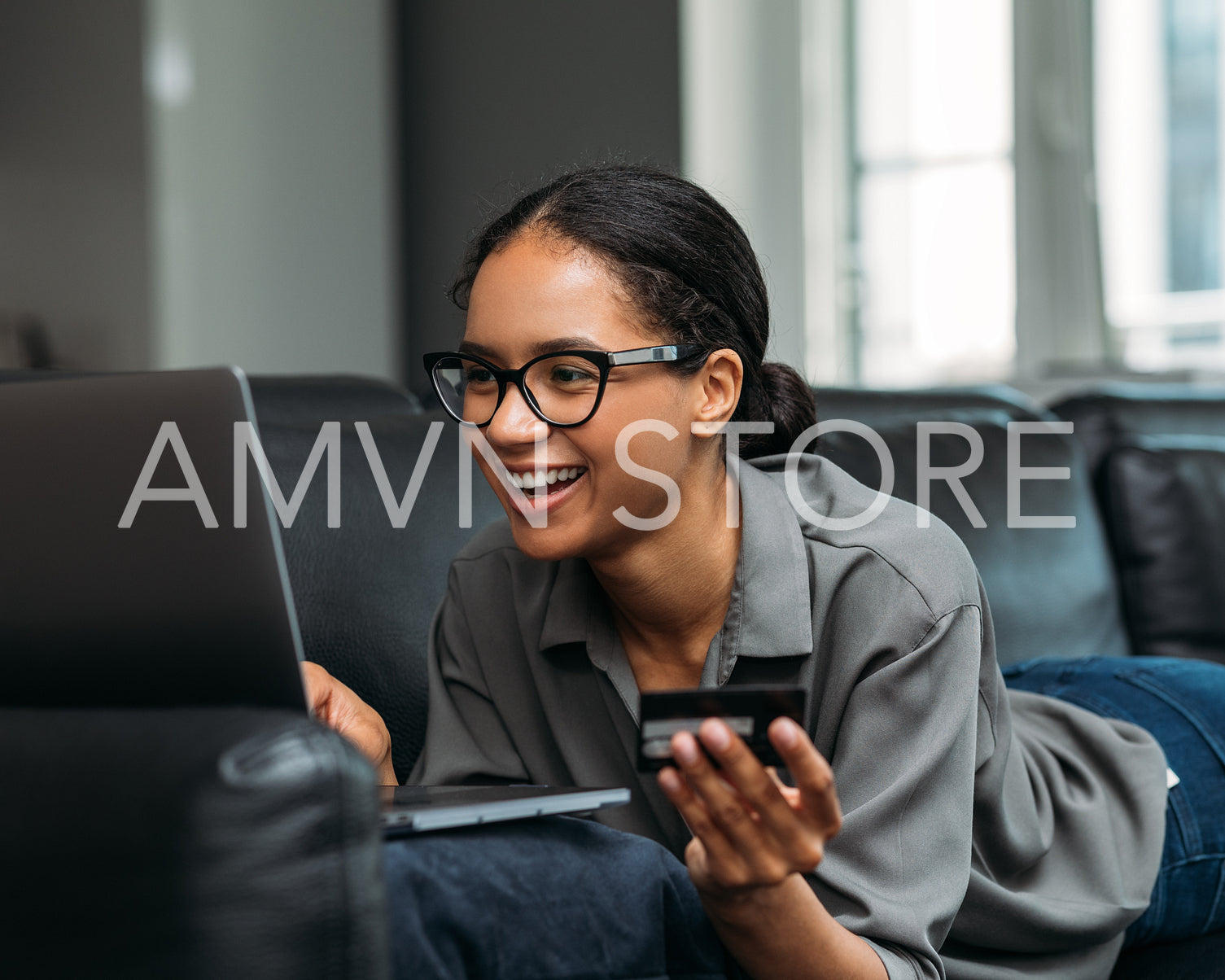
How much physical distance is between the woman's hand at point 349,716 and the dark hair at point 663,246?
0.38 m

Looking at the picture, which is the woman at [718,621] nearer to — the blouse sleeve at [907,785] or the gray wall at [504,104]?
the blouse sleeve at [907,785]

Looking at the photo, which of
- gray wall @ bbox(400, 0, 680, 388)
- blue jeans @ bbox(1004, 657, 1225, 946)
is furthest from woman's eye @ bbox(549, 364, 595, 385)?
gray wall @ bbox(400, 0, 680, 388)

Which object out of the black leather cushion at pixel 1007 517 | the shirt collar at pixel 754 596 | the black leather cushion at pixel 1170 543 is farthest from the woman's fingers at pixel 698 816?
the black leather cushion at pixel 1170 543

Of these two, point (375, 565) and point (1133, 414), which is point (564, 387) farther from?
point (1133, 414)

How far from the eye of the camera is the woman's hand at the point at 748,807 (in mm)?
656

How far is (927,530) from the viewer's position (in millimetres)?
1006

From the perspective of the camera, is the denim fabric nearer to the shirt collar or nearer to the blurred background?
the shirt collar

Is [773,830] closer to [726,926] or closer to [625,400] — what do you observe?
[726,926]

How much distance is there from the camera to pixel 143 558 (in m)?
0.67

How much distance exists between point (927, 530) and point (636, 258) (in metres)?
0.32

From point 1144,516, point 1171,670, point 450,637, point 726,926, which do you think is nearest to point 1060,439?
point 1144,516

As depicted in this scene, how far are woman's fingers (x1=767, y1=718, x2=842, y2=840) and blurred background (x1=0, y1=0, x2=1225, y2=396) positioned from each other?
6.42ft

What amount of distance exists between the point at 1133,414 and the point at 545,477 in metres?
1.37

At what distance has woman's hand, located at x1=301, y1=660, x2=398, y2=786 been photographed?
105 cm
